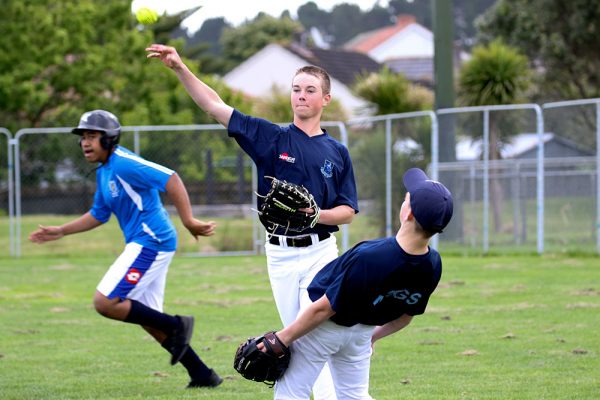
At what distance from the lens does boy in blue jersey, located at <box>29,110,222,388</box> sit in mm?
7863

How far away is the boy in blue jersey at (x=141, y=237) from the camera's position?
25.8 feet

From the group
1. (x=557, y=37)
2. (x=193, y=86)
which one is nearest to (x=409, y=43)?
(x=557, y=37)

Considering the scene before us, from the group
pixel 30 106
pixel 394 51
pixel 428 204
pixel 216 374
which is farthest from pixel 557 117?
pixel 394 51

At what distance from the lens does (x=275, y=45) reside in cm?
5556

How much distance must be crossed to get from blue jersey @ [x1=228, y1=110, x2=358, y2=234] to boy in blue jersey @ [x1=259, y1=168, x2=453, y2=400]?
984 mm

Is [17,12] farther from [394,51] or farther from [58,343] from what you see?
[394,51]

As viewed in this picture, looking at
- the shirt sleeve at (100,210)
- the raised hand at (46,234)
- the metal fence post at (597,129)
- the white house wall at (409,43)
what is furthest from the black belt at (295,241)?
the white house wall at (409,43)

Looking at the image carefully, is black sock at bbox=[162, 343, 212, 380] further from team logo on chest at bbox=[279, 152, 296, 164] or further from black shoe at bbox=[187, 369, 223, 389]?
team logo on chest at bbox=[279, 152, 296, 164]

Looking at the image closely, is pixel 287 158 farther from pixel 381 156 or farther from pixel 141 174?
pixel 381 156

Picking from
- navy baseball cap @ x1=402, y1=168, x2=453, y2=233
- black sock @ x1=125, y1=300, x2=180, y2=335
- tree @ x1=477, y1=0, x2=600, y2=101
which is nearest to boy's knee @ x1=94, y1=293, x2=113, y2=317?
black sock @ x1=125, y1=300, x2=180, y2=335

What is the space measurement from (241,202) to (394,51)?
59429 mm

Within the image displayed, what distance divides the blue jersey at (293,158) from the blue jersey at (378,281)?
1132mm

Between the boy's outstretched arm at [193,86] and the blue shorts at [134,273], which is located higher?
the boy's outstretched arm at [193,86]

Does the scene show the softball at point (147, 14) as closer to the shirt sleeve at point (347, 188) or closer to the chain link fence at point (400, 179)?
the shirt sleeve at point (347, 188)
